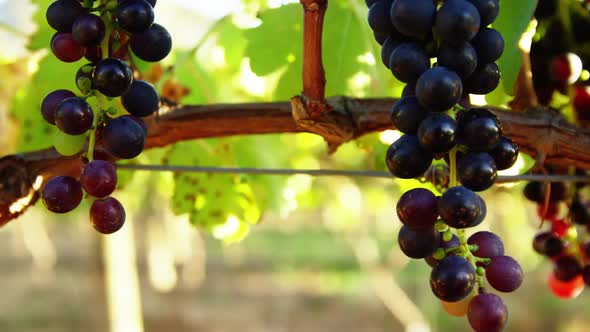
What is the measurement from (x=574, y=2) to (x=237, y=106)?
1.64 ft

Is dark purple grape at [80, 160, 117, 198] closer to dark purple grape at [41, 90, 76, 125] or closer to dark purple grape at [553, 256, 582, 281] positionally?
dark purple grape at [41, 90, 76, 125]

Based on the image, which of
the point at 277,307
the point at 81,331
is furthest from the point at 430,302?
the point at 81,331

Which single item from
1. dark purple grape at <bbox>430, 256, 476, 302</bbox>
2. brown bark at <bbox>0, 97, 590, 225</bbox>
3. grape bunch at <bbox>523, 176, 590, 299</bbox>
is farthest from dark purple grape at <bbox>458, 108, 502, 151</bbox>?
grape bunch at <bbox>523, 176, 590, 299</bbox>

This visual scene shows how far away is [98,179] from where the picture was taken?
0.67 m

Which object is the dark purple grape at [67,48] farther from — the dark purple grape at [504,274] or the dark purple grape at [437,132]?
the dark purple grape at [504,274]

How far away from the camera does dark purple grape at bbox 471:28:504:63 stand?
0.67 meters

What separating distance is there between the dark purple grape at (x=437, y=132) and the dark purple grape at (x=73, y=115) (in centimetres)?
31

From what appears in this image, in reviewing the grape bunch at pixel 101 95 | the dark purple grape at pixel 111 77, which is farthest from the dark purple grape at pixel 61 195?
the dark purple grape at pixel 111 77

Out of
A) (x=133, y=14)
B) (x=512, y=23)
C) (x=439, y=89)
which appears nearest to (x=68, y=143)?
(x=133, y=14)

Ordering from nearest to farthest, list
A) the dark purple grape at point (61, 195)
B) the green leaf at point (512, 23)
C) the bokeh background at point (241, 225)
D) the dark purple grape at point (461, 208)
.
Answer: the dark purple grape at point (461, 208) < the dark purple grape at point (61, 195) < the green leaf at point (512, 23) < the bokeh background at point (241, 225)

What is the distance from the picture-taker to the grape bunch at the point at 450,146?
1.97 feet

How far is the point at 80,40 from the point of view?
67 centimetres

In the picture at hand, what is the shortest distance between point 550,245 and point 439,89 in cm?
65

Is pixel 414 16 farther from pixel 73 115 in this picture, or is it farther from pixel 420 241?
pixel 73 115
